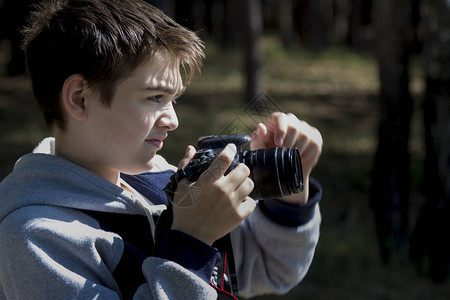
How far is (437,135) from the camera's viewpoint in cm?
468

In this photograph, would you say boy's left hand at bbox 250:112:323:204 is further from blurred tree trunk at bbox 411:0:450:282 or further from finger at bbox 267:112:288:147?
blurred tree trunk at bbox 411:0:450:282

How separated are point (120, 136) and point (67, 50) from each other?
9.6 inches

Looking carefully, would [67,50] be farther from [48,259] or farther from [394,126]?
[394,126]

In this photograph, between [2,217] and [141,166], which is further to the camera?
[141,166]

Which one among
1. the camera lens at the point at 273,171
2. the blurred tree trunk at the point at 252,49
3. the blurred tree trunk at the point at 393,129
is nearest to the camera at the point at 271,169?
the camera lens at the point at 273,171

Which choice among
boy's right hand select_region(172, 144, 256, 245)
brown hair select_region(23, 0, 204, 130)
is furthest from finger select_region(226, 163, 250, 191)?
brown hair select_region(23, 0, 204, 130)

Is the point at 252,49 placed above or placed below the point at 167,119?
below

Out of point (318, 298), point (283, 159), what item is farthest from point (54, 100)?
point (318, 298)

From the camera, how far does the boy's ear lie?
1596 millimetres

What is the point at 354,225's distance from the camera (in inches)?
220

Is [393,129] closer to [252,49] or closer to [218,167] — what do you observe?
[218,167]

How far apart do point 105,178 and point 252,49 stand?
8890 mm

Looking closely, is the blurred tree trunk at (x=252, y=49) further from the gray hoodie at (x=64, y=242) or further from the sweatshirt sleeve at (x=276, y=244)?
the gray hoodie at (x=64, y=242)

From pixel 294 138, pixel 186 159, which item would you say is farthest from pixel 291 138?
pixel 186 159
